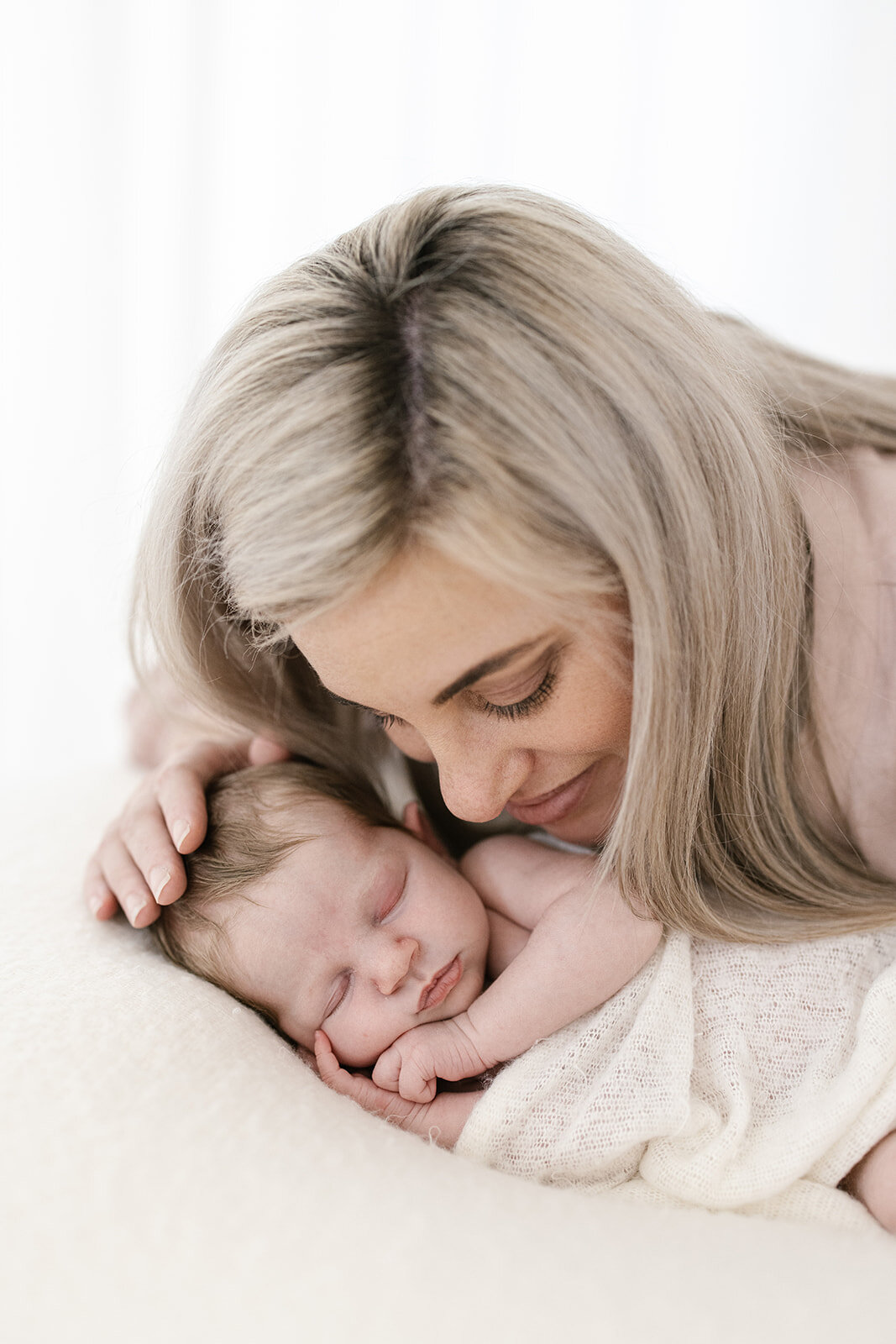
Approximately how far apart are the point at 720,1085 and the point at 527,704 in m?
0.42

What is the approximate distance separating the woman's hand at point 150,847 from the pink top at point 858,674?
769mm

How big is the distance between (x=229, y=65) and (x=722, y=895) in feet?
8.74

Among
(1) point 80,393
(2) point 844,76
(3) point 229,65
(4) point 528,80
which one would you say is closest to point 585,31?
(4) point 528,80

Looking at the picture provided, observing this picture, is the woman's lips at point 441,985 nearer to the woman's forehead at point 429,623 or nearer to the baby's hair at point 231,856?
the baby's hair at point 231,856

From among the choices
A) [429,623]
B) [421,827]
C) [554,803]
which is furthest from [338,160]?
[429,623]

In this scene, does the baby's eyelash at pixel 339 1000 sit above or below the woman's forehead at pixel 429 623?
below

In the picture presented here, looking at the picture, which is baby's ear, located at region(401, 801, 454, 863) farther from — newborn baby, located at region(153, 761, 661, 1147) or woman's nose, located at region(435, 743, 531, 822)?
woman's nose, located at region(435, 743, 531, 822)

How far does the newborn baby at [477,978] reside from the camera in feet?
3.41

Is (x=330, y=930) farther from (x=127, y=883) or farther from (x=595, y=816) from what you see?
(x=595, y=816)

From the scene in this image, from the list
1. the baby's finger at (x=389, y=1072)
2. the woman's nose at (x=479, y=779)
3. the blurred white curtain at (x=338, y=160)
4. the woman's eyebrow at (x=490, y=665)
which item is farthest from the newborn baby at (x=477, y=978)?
the blurred white curtain at (x=338, y=160)

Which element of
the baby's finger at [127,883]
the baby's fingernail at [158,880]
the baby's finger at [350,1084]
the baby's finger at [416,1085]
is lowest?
the baby's finger at [350,1084]

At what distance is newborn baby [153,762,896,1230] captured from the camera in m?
1.04

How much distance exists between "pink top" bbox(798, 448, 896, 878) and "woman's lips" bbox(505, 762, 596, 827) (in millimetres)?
290

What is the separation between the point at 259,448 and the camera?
3.37ft
